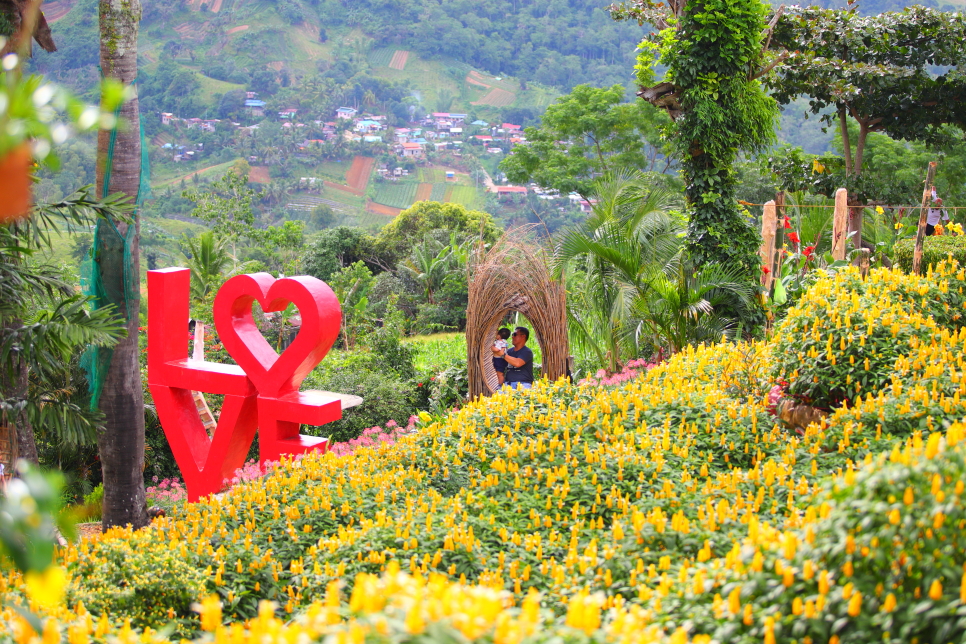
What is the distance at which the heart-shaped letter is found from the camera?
5.54 m

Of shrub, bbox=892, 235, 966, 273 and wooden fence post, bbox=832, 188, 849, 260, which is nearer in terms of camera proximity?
shrub, bbox=892, 235, 966, 273

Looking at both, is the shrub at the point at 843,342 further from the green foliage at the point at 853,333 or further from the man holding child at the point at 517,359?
the man holding child at the point at 517,359

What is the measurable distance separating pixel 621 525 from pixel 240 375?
3.72 meters

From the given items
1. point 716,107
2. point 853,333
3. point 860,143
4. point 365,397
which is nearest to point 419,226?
point 860,143

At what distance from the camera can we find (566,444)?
4273mm

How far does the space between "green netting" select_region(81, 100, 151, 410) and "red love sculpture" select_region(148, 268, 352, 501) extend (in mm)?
559

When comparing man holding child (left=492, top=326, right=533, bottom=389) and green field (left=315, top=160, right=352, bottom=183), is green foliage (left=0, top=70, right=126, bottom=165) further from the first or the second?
green field (left=315, top=160, right=352, bottom=183)

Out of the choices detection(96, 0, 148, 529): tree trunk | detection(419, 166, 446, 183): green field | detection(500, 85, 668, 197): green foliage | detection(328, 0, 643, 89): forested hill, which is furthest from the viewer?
detection(328, 0, 643, 89): forested hill

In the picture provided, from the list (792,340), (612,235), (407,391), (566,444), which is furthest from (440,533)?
(407,391)

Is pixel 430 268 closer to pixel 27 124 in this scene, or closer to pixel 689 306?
pixel 689 306

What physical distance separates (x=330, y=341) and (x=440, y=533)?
105 inches

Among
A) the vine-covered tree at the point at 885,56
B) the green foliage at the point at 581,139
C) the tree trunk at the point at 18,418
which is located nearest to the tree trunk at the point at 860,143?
the vine-covered tree at the point at 885,56

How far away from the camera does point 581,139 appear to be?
2691cm

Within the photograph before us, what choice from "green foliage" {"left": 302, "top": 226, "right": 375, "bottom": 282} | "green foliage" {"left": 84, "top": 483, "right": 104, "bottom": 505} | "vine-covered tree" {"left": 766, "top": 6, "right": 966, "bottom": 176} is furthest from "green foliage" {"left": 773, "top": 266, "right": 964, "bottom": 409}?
"green foliage" {"left": 302, "top": 226, "right": 375, "bottom": 282}
